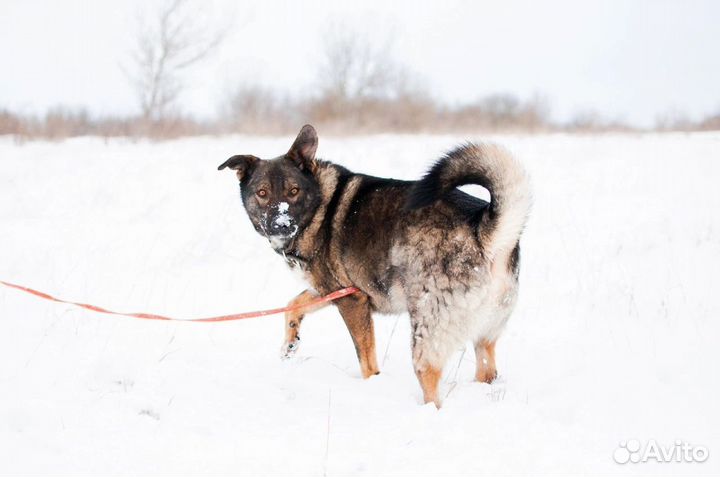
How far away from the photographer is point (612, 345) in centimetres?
446

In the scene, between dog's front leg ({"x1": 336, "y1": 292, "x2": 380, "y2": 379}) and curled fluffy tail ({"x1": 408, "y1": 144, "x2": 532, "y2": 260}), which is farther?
dog's front leg ({"x1": 336, "y1": 292, "x2": 380, "y2": 379})

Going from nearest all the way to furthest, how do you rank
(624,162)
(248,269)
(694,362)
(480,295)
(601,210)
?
(480,295), (694,362), (248,269), (601,210), (624,162)

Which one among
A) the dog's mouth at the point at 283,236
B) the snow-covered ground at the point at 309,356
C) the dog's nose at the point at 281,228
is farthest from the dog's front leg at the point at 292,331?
the dog's nose at the point at 281,228

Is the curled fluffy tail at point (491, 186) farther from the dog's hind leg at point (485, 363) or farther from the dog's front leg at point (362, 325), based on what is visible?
the dog's front leg at point (362, 325)

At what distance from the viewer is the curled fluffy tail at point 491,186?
3.16 m

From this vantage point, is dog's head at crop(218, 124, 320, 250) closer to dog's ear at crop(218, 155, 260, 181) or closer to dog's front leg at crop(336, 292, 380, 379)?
dog's ear at crop(218, 155, 260, 181)

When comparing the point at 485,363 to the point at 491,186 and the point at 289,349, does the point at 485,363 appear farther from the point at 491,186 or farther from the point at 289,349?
the point at 289,349

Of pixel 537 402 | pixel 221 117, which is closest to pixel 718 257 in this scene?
pixel 537 402

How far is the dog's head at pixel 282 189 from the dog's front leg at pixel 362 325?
24.7 inches

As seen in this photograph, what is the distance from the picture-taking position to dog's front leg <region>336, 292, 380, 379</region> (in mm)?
3889

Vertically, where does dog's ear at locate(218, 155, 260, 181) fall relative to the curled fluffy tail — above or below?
below

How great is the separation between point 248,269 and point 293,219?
3.38 m

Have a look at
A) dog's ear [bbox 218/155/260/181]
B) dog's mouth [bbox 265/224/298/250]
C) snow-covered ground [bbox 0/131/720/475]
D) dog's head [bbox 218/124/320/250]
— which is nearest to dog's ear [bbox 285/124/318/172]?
dog's head [bbox 218/124/320/250]

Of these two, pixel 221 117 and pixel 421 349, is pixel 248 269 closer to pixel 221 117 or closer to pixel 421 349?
pixel 421 349
